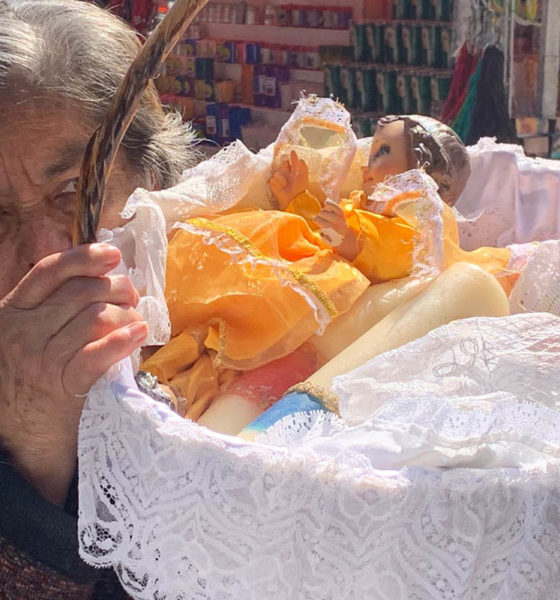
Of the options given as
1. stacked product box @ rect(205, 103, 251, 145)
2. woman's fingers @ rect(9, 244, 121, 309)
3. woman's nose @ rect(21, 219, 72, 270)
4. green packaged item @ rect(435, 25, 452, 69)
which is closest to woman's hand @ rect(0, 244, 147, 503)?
woman's fingers @ rect(9, 244, 121, 309)

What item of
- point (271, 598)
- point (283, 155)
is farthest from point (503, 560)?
point (283, 155)

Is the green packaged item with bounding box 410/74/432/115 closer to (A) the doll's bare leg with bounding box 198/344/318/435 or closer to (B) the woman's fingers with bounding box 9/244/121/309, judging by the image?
(A) the doll's bare leg with bounding box 198/344/318/435

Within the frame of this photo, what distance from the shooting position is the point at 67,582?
2.63 ft

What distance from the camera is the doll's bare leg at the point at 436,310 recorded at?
117 cm

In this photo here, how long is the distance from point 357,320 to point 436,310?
0.49ft

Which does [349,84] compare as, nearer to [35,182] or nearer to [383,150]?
[383,150]

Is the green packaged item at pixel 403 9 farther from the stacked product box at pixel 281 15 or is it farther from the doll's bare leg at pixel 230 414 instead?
the doll's bare leg at pixel 230 414

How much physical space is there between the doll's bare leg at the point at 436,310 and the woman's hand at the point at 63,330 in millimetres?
458

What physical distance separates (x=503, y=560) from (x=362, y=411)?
21 centimetres

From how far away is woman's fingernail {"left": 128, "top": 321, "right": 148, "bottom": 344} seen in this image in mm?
744

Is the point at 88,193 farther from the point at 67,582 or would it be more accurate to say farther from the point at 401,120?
the point at 401,120

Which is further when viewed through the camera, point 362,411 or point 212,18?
point 212,18

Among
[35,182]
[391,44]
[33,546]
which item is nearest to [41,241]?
[35,182]

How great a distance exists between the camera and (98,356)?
0.73 metres
